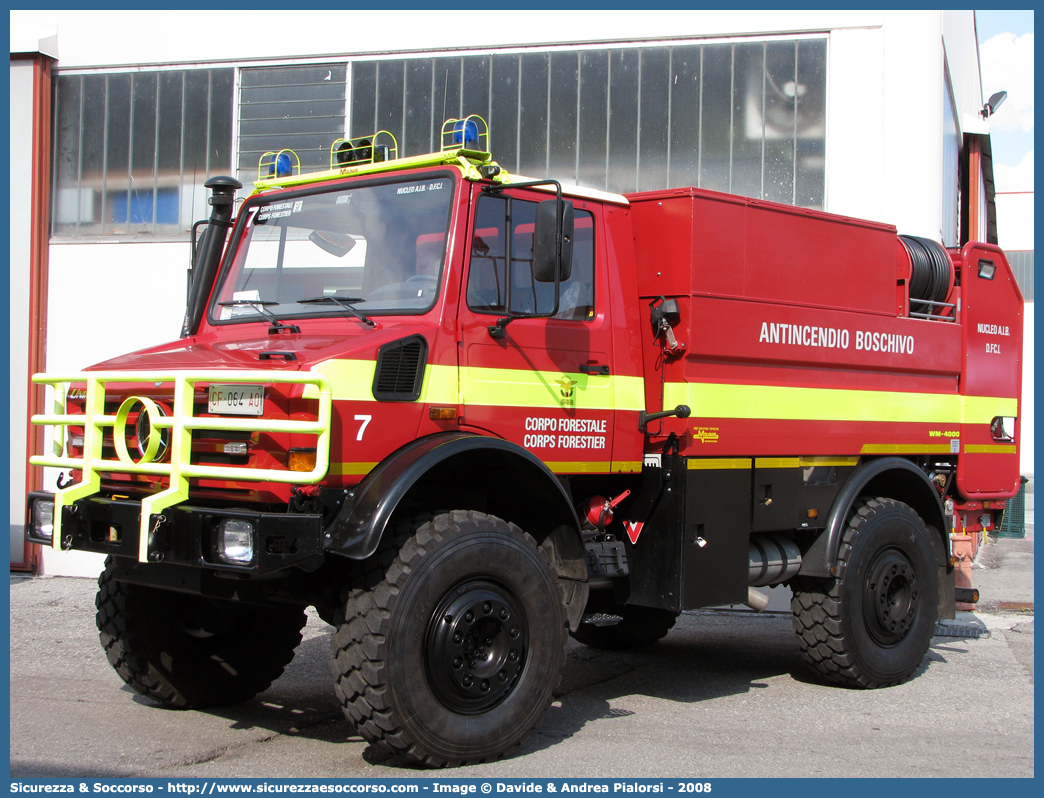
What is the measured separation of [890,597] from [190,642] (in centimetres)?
471

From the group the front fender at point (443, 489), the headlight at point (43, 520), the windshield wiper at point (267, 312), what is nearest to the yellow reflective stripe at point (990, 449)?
the front fender at point (443, 489)

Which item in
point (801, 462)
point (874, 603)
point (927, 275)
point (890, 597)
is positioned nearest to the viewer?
point (801, 462)

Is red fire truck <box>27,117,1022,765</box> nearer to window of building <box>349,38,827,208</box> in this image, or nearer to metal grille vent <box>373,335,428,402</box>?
metal grille vent <box>373,335,428,402</box>

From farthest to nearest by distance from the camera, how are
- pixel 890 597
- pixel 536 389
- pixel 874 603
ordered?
pixel 890 597
pixel 874 603
pixel 536 389

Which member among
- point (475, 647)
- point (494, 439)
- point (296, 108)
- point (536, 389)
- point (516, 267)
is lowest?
point (475, 647)

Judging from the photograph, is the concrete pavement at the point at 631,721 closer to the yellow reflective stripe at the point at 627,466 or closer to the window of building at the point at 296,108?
the yellow reflective stripe at the point at 627,466

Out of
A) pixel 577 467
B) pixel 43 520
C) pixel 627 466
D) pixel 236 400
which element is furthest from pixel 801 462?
pixel 43 520

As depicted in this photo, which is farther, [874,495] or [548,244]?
[874,495]

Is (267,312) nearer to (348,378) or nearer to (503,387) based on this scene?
(348,378)

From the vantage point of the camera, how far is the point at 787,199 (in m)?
10.5

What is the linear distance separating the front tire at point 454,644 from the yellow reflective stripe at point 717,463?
126 cm

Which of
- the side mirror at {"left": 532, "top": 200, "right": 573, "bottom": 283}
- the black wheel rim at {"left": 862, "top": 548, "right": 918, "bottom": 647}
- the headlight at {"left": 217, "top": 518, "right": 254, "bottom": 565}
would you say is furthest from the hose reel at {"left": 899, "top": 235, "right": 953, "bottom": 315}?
the headlight at {"left": 217, "top": 518, "right": 254, "bottom": 565}

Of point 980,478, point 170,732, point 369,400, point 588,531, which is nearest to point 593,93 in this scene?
point 980,478

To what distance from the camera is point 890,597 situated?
7426 mm
